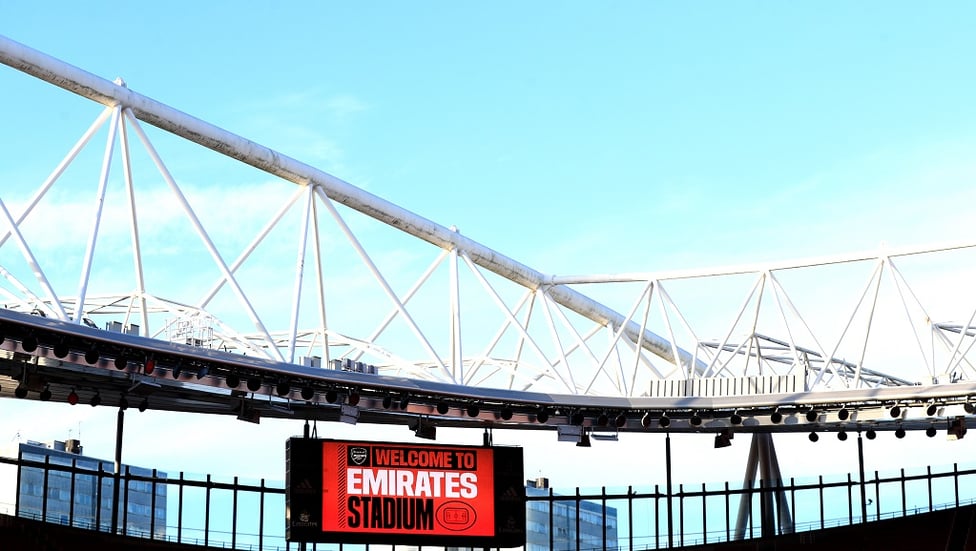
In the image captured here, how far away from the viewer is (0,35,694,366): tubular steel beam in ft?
103

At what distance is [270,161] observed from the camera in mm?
36188

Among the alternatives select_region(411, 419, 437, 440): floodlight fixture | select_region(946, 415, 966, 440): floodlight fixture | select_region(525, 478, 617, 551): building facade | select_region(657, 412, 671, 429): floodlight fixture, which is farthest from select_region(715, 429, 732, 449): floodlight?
select_region(411, 419, 437, 440): floodlight fixture

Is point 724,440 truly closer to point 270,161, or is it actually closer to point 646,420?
point 646,420

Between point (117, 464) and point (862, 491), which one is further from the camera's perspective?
point (862, 491)

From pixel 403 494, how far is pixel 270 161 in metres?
10.3

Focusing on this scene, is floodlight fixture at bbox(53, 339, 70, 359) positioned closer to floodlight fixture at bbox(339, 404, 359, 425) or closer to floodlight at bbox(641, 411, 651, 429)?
floodlight fixture at bbox(339, 404, 359, 425)

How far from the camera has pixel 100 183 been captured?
102 ft

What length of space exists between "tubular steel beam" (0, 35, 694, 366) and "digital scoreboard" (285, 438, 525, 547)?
5.89 meters

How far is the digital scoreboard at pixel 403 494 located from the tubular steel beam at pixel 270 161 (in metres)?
5.89

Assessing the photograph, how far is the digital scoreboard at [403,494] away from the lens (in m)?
38.4

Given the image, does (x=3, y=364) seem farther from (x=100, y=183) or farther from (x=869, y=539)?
(x=869, y=539)

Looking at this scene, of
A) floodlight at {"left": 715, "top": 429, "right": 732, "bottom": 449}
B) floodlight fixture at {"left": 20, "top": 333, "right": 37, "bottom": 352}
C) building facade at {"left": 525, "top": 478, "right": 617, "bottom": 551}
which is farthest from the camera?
building facade at {"left": 525, "top": 478, "right": 617, "bottom": 551}

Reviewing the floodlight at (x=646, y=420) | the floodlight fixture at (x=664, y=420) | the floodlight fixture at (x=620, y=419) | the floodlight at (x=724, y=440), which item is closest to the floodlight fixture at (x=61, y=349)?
the floodlight fixture at (x=620, y=419)

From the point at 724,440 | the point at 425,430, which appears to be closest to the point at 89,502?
the point at 425,430
